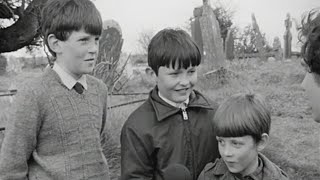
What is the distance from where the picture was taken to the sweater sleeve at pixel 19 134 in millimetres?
1800

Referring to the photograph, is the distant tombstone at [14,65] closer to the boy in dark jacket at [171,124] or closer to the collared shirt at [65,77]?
the collared shirt at [65,77]

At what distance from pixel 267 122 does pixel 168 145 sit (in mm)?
492

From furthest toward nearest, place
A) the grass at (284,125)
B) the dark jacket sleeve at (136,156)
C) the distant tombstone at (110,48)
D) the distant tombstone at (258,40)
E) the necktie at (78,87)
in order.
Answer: the distant tombstone at (258,40)
the distant tombstone at (110,48)
the grass at (284,125)
the necktie at (78,87)
the dark jacket sleeve at (136,156)

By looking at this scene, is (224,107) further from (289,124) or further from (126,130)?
(289,124)

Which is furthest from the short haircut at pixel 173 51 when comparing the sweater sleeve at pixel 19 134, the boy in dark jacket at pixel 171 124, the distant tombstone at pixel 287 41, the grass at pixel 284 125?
the distant tombstone at pixel 287 41

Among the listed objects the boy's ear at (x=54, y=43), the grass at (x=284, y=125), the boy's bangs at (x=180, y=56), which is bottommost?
the grass at (x=284, y=125)

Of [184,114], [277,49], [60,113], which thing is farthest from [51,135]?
[277,49]

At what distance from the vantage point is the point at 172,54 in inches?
78.4

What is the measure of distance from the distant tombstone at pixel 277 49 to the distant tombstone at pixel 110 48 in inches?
346

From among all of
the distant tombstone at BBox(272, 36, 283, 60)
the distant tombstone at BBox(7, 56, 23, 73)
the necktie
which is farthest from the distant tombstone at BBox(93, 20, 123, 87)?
the distant tombstone at BBox(272, 36, 283, 60)

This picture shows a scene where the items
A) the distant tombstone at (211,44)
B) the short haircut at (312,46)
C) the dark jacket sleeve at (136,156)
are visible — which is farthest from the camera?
the distant tombstone at (211,44)

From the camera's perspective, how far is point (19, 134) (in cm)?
181

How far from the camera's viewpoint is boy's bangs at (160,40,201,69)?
78.0 inches

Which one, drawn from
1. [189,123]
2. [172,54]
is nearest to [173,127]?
[189,123]
